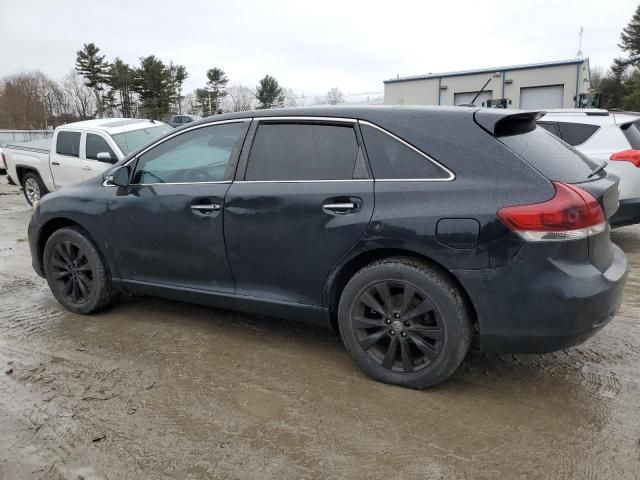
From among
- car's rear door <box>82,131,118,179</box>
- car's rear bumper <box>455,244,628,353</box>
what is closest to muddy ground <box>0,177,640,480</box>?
car's rear bumper <box>455,244,628,353</box>

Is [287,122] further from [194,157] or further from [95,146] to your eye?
[95,146]

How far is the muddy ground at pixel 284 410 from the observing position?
2.47 m

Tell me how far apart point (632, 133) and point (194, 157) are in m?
5.37

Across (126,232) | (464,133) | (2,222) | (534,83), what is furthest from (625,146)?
(534,83)

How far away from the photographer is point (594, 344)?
3.73 metres

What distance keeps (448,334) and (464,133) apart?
3.82 feet

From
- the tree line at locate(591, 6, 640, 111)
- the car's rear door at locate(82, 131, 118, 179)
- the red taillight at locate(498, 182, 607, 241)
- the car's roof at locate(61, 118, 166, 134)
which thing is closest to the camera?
the red taillight at locate(498, 182, 607, 241)

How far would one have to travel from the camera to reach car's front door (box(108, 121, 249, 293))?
12.1 ft

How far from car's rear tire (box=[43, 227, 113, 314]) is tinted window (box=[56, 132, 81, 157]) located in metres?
5.30

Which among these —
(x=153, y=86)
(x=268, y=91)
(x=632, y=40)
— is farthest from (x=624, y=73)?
(x=153, y=86)

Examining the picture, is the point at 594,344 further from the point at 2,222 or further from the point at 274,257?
the point at 2,222

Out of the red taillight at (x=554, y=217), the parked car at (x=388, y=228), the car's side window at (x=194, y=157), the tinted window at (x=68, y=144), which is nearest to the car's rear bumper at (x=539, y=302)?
the parked car at (x=388, y=228)

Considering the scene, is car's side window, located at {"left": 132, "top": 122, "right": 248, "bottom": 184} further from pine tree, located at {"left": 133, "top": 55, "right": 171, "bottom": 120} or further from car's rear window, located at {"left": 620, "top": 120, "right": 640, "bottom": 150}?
pine tree, located at {"left": 133, "top": 55, "right": 171, "bottom": 120}

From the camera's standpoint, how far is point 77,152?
9.19 metres
